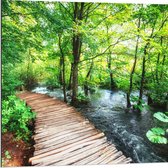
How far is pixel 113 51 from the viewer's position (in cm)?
471

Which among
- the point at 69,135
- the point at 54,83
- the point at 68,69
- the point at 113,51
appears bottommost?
the point at 69,135

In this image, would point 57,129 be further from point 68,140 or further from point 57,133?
point 68,140

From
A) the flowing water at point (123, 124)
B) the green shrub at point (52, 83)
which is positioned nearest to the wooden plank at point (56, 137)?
the flowing water at point (123, 124)

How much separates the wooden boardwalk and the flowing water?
0.68m

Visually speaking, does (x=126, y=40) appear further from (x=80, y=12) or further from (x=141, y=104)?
(x=141, y=104)

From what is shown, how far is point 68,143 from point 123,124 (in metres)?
1.77

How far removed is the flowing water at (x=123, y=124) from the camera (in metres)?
3.21

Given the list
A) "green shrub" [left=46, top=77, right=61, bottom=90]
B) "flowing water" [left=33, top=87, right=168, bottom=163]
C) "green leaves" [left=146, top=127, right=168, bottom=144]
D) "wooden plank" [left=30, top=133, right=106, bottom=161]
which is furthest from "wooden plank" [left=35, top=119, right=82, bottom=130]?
"green shrub" [left=46, top=77, right=61, bottom=90]

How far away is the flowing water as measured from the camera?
3.21 meters

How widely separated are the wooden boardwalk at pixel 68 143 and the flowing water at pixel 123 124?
0.68 meters

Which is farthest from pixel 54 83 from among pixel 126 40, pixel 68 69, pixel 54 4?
pixel 54 4

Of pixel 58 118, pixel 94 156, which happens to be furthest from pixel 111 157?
pixel 58 118

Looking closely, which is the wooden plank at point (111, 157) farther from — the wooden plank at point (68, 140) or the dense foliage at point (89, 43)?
the dense foliage at point (89, 43)

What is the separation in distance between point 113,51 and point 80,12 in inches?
46.4
